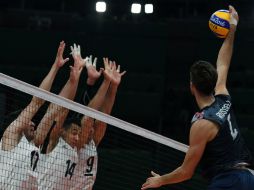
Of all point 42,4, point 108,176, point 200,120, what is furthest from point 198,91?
point 42,4

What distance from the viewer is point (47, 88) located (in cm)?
582

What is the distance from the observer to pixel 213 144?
4234 millimetres

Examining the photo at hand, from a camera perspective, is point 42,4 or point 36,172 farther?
point 42,4

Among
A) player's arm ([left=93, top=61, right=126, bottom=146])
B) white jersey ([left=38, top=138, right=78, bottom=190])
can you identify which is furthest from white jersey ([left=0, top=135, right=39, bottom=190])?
player's arm ([left=93, top=61, right=126, bottom=146])

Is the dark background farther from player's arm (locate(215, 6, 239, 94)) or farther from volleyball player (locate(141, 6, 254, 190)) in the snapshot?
volleyball player (locate(141, 6, 254, 190))

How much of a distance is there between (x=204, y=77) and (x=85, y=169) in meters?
1.95

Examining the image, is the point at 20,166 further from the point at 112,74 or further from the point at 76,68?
the point at 112,74

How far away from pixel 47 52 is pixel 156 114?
8.47 ft

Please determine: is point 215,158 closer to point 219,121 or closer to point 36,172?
point 219,121

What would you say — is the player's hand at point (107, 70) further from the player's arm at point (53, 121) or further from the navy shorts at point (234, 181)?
the navy shorts at point (234, 181)

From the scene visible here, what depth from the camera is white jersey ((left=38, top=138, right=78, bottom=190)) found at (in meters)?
5.64

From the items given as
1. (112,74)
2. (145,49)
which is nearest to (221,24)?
(112,74)

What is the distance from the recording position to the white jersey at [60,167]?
5645 millimetres

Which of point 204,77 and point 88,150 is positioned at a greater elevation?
point 204,77
